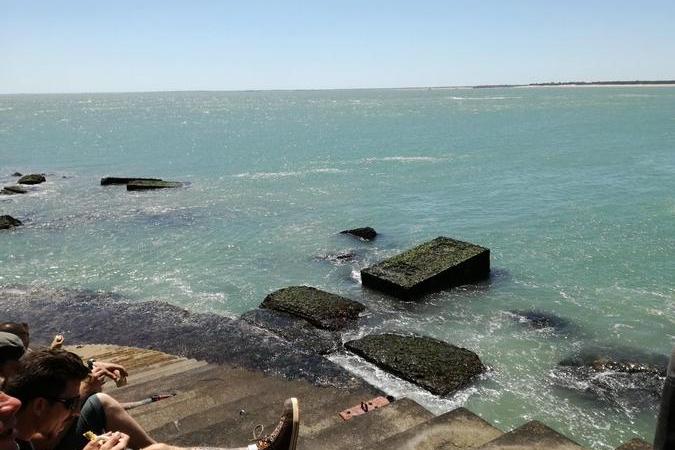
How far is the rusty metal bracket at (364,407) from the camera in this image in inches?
290

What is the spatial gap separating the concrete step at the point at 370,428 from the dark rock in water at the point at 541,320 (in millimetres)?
6497

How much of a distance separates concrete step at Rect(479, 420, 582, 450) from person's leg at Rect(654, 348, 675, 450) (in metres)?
2.08

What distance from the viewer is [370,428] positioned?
662 cm

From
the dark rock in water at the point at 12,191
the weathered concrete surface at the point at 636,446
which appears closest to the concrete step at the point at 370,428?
the weathered concrete surface at the point at 636,446

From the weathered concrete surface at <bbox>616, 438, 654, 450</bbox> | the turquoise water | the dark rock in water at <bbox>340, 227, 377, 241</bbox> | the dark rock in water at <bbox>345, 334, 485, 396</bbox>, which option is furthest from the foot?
the dark rock in water at <bbox>340, 227, 377, 241</bbox>

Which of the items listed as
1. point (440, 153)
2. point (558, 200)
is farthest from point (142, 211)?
point (440, 153)

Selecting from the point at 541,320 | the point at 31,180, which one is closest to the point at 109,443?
the point at 541,320

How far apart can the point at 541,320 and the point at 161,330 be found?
8.76 meters

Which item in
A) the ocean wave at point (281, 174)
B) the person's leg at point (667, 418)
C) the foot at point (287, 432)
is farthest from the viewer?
the ocean wave at point (281, 174)

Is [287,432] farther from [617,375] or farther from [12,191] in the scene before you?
[12,191]

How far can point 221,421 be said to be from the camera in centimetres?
697

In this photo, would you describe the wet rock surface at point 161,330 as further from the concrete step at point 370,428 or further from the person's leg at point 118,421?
the person's leg at point 118,421

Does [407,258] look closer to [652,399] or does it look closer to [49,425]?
[652,399]

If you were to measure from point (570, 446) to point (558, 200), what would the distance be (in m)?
23.6
